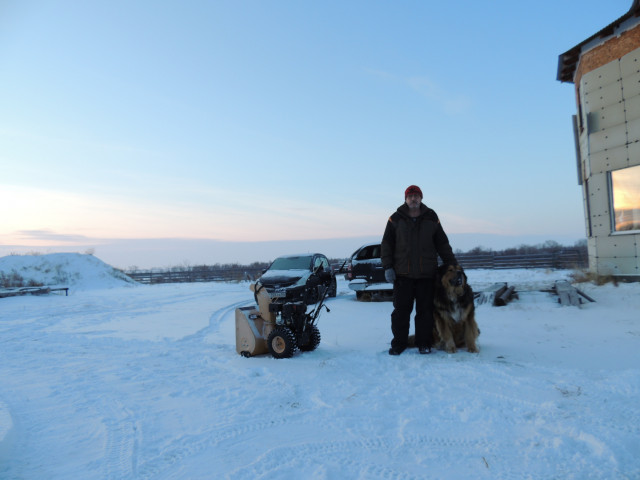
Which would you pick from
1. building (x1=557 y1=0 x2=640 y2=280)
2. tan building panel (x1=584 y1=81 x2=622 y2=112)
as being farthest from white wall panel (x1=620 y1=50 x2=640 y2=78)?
tan building panel (x1=584 y1=81 x2=622 y2=112)

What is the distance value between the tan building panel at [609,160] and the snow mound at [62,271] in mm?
22299

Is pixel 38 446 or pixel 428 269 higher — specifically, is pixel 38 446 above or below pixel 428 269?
below

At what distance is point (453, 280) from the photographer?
496 cm

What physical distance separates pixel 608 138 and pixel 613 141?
0.16 metres

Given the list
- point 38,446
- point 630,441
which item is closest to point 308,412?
point 38,446

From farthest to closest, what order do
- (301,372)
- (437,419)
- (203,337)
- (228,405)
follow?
1. (203,337)
2. (301,372)
3. (228,405)
4. (437,419)

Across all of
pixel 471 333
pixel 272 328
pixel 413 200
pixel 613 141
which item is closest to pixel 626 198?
pixel 613 141

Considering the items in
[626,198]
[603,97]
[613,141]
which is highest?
[603,97]

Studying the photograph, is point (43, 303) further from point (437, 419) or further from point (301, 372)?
point (437, 419)

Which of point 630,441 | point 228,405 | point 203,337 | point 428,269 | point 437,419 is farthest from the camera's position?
point 203,337

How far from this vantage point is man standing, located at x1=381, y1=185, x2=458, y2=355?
16.6 feet

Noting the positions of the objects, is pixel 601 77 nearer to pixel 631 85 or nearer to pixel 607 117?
pixel 631 85

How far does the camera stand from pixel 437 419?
2.96 metres

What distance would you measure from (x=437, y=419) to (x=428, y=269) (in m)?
2.34
